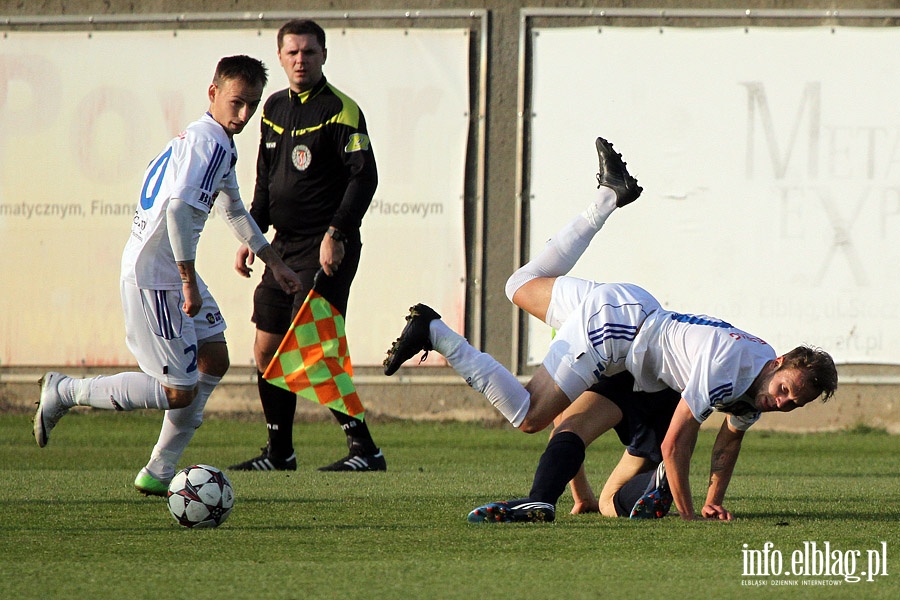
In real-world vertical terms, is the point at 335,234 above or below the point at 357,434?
above

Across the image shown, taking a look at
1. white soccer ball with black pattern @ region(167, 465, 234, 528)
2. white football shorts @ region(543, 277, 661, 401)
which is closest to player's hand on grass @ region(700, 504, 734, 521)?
white football shorts @ region(543, 277, 661, 401)

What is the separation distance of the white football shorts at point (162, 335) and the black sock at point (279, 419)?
5.76 ft

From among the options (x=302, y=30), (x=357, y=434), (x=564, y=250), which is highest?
(x=302, y=30)

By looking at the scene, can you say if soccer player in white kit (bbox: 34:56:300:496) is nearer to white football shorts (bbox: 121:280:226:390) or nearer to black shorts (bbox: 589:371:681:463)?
white football shorts (bbox: 121:280:226:390)

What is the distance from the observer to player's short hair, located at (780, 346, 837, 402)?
15.5 ft

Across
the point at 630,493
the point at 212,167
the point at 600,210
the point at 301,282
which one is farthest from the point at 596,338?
the point at 301,282

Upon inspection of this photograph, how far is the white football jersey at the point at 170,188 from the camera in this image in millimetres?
5418

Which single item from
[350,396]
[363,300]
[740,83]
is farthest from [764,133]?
[350,396]

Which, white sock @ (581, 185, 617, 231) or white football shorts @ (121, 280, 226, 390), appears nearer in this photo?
white football shorts @ (121, 280, 226, 390)

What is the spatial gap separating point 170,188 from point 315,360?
210 centimetres

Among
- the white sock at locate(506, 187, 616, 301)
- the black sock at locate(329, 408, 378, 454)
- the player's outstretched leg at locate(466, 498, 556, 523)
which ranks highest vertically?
the white sock at locate(506, 187, 616, 301)

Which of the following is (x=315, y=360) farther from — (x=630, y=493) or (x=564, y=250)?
(x=630, y=493)

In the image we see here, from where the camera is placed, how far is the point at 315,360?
24.2 ft

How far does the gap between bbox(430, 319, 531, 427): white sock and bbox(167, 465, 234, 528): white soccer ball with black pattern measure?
3.42 feet
